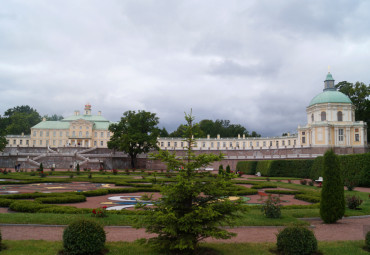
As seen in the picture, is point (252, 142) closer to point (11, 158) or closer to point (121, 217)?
point (11, 158)

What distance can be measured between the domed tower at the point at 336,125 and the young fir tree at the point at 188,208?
2565 inches

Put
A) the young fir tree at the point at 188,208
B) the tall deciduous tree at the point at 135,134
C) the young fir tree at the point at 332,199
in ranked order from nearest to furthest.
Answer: the young fir tree at the point at 188,208, the young fir tree at the point at 332,199, the tall deciduous tree at the point at 135,134

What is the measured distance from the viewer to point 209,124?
117 m

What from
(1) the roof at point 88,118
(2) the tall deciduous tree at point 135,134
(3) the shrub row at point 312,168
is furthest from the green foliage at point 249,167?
(1) the roof at point 88,118

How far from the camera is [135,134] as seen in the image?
203ft

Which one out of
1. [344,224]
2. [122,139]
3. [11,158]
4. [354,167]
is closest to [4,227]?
[344,224]

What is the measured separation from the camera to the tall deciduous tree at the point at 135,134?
6184cm

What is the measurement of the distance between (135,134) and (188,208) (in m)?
54.4

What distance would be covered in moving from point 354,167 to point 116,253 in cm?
3020

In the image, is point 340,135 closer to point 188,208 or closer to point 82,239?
point 188,208

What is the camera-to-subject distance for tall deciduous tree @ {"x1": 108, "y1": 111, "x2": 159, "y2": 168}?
2435 inches

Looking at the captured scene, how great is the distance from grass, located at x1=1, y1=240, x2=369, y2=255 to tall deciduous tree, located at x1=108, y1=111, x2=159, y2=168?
169ft

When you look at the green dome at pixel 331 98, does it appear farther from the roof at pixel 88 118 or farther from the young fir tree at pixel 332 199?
the roof at pixel 88 118

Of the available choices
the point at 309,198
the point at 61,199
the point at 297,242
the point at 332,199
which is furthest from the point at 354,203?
the point at 61,199
